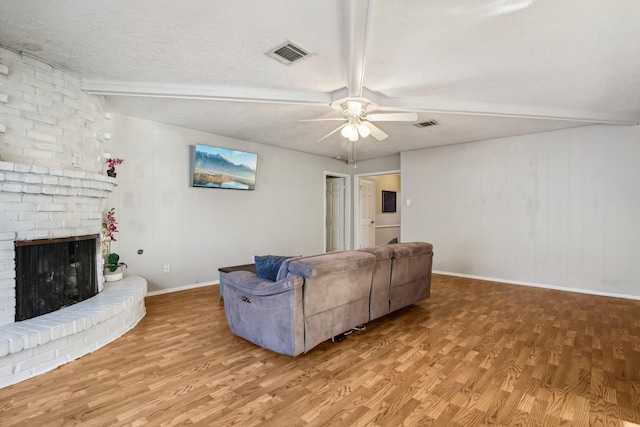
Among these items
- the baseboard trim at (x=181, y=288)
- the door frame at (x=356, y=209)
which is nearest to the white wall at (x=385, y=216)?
the door frame at (x=356, y=209)

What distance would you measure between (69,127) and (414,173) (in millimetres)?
5326

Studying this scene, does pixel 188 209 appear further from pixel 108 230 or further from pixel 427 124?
pixel 427 124

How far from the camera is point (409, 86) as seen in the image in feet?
10.3

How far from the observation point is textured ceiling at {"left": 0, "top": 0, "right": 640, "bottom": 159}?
199 centimetres

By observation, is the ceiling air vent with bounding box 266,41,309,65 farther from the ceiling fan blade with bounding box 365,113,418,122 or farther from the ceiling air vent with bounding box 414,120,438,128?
the ceiling air vent with bounding box 414,120,438,128

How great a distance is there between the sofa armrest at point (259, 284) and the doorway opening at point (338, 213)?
4929 mm

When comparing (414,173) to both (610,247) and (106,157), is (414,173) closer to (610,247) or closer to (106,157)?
(610,247)

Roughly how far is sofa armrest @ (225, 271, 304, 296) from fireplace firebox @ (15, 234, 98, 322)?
4.61 feet

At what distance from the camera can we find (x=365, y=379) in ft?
7.02

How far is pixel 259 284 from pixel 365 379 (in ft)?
3.33

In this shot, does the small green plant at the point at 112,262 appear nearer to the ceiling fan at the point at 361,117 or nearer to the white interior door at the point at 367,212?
the ceiling fan at the point at 361,117

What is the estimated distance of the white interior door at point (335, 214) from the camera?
7.57 meters

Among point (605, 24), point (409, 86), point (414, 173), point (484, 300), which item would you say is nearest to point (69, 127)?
point (409, 86)

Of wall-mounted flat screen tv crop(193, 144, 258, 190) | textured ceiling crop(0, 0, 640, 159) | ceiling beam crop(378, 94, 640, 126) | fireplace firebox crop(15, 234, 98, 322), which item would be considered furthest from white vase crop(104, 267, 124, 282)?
ceiling beam crop(378, 94, 640, 126)
